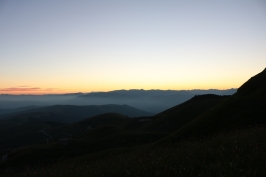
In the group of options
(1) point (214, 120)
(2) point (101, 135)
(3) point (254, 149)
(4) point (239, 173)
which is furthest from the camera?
(2) point (101, 135)

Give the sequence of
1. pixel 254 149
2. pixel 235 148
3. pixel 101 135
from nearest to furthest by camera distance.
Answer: pixel 254 149
pixel 235 148
pixel 101 135

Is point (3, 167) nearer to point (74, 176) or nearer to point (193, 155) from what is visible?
point (74, 176)

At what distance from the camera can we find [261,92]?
1741 inches

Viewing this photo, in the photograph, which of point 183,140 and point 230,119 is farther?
point 230,119

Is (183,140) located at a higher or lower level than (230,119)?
lower

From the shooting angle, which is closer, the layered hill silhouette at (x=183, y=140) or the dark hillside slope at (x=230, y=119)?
the layered hill silhouette at (x=183, y=140)

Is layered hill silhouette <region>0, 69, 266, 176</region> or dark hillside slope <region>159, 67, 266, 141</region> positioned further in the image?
dark hillside slope <region>159, 67, 266, 141</region>

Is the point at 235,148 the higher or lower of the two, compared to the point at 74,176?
higher

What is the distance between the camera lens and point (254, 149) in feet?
37.5

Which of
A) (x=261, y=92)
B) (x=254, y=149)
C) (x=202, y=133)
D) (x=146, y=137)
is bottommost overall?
(x=146, y=137)

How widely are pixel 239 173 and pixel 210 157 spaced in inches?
133

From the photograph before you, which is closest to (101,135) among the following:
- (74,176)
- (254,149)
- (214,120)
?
(214,120)

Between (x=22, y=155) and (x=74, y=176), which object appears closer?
(x=74, y=176)

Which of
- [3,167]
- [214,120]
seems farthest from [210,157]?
[3,167]
